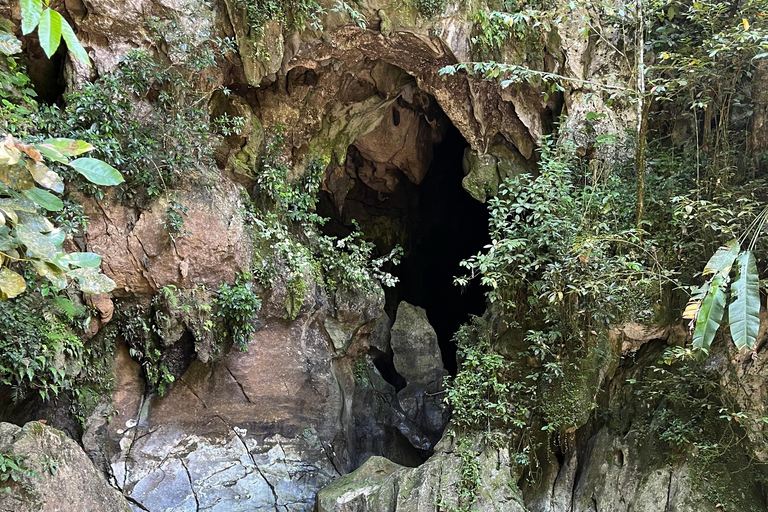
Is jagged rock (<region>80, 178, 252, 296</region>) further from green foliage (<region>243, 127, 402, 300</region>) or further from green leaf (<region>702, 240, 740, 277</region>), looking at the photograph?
green leaf (<region>702, 240, 740, 277</region>)

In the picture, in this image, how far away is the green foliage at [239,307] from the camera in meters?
6.50

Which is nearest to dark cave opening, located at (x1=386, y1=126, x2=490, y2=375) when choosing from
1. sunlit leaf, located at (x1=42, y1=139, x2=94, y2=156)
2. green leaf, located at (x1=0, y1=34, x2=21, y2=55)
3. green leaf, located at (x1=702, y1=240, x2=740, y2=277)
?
green leaf, located at (x1=702, y1=240, x2=740, y2=277)

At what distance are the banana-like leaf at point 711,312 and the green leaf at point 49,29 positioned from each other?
3.01 metres

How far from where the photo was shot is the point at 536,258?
6234mm

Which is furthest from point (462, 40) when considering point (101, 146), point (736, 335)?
point (736, 335)

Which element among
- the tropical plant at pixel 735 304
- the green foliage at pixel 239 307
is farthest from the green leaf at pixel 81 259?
the green foliage at pixel 239 307

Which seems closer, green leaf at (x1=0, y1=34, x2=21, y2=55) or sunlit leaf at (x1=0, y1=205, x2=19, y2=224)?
sunlit leaf at (x1=0, y1=205, x2=19, y2=224)

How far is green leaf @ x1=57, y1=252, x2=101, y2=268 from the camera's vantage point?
77.7 inches

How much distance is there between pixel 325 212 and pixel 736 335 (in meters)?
9.46

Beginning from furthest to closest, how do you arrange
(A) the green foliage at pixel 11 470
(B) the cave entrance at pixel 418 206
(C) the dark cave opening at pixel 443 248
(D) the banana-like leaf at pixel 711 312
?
(C) the dark cave opening at pixel 443 248 < (B) the cave entrance at pixel 418 206 < (A) the green foliage at pixel 11 470 < (D) the banana-like leaf at pixel 711 312

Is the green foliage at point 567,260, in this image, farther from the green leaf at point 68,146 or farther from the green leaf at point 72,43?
the green leaf at point 72,43

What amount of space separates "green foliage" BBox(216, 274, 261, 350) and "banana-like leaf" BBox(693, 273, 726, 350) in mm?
5061

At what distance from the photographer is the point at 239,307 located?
651 cm

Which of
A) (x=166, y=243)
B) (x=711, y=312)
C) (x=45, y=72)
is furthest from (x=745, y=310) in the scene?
(x=45, y=72)
